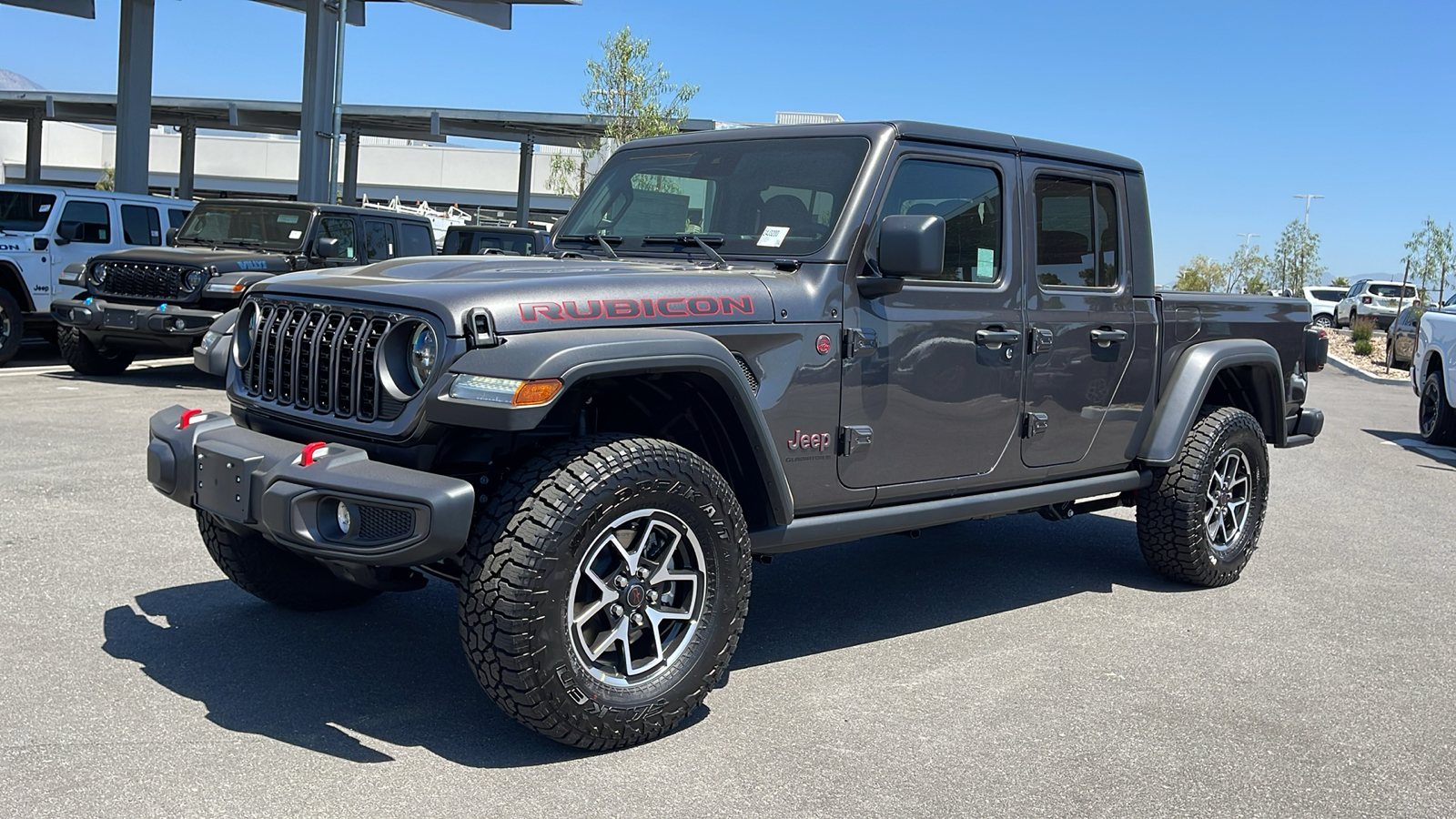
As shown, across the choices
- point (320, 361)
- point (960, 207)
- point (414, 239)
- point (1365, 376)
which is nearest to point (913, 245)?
point (960, 207)

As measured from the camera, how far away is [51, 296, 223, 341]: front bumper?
1139 centimetres

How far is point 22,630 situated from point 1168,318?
196 inches

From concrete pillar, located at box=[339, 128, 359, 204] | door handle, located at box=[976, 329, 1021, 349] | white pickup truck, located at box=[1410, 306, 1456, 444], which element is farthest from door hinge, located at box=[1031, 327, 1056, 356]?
concrete pillar, located at box=[339, 128, 359, 204]

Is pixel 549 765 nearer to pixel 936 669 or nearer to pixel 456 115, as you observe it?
pixel 936 669

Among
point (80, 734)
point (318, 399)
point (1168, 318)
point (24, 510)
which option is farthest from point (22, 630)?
point (1168, 318)

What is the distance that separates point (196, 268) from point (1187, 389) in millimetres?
9136

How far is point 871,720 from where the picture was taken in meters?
4.15

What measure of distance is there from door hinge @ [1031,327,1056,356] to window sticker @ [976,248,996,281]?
1.00 ft

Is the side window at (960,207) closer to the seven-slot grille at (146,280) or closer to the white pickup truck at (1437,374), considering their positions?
the seven-slot grille at (146,280)

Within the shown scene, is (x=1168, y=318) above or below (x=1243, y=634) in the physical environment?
above

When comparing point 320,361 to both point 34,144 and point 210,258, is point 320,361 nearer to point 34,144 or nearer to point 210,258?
point 210,258

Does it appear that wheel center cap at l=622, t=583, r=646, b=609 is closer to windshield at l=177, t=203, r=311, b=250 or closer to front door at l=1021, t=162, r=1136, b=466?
front door at l=1021, t=162, r=1136, b=466

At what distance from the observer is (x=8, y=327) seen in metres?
13.0

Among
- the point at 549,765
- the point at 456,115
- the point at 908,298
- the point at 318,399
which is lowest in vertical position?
the point at 549,765
